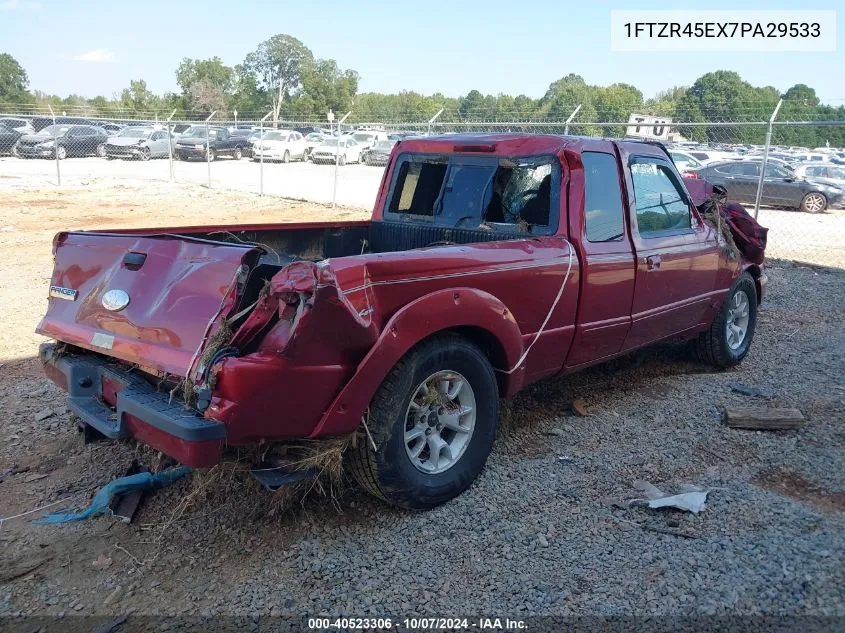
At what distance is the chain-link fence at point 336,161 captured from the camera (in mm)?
16188

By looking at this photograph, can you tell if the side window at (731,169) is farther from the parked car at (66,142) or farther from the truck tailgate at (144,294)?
the parked car at (66,142)

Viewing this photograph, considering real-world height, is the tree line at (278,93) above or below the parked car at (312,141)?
above

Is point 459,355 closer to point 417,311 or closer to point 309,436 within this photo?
point 417,311

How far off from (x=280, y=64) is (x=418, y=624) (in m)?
94.2

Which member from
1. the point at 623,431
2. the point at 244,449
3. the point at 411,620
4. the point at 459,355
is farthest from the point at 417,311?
the point at 623,431

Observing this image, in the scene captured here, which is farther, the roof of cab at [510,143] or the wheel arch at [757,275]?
the wheel arch at [757,275]

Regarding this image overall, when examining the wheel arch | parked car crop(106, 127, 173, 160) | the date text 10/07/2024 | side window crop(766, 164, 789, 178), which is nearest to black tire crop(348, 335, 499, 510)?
the date text 10/07/2024

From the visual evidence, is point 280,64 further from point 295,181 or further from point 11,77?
point 295,181

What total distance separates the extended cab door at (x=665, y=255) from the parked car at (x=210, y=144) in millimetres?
28201

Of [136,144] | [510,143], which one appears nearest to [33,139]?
[136,144]

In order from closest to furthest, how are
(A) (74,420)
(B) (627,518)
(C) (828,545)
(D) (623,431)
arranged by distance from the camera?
(C) (828,545), (B) (627,518), (A) (74,420), (D) (623,431)

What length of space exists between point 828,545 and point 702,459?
1014mm

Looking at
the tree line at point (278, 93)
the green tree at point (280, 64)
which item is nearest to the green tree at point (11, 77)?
the tree line at point (278, 93)

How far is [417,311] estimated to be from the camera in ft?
10.9
